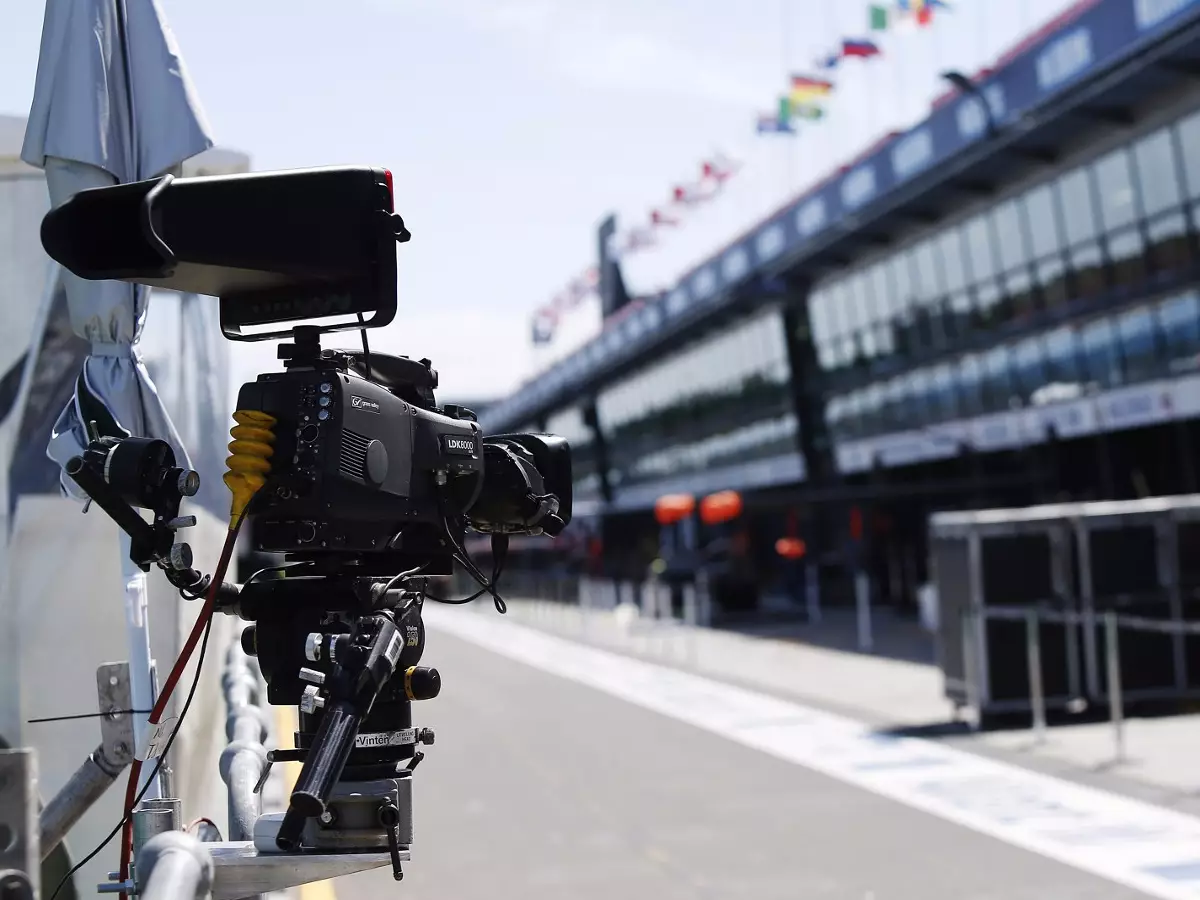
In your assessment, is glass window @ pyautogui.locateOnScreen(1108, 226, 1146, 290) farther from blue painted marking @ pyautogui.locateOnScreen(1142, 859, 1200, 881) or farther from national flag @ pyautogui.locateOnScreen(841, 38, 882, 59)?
blue painted marking @ pyautogui.locateOnScreen(1142, 859, 1200, 881)

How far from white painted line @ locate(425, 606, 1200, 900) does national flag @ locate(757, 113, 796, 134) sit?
13.9 m

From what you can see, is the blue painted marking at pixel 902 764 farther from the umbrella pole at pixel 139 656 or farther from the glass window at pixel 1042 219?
the glass window at pixel 1042 219

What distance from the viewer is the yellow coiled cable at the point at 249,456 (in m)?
2.72

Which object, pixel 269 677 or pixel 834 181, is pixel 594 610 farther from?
pixel 269 677

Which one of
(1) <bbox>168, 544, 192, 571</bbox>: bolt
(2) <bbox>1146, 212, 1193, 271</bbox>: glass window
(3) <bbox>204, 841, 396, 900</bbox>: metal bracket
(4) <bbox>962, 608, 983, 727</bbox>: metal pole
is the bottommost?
(4) <bbox>962, 608, 983, 727</bbox>: metal pole

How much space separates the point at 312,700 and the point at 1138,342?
20.3 meters

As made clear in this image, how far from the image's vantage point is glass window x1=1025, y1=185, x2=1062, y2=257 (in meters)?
23.9

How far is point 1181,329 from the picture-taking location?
2030cm

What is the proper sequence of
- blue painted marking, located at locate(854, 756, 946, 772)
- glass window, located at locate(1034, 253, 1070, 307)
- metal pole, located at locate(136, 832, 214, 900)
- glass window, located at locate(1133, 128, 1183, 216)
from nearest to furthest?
metal pole, located at locate(136, 832, 214, 900) → blue painted marking, located at locate(854, 756, 946, 772) → glass window, located at locate(1133, 128, 1183, 216) → glass window, located at locate(1034, 253, 1070, 307)

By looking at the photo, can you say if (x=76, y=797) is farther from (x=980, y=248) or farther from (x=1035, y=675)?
(x=980, y=248)

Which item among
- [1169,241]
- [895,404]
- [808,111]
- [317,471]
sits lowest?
[317,471]

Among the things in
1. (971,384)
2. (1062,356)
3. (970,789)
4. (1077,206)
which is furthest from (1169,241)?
(970,789)

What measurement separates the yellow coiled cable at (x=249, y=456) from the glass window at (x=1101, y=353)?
2073 centimetres

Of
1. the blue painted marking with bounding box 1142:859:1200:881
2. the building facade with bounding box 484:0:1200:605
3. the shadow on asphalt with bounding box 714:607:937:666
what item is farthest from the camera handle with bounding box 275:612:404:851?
the shadow on asphalt with bounding box 714:607:937:666
